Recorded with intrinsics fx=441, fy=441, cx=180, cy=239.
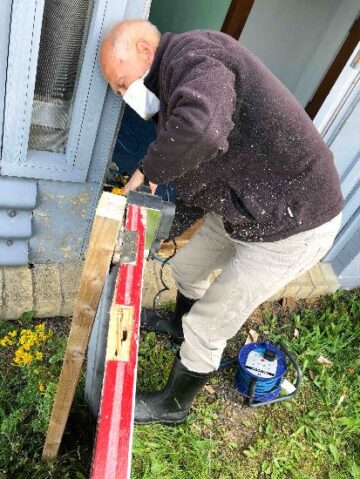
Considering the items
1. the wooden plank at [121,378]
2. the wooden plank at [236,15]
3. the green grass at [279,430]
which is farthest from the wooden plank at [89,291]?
A: the wooden plank at [236,15]

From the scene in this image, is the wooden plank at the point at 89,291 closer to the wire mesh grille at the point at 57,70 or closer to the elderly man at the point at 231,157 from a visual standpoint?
the elderly man at the point at 231,157

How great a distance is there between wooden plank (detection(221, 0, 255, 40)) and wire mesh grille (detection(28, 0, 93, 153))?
9.89 feet

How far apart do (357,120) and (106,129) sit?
2000mm

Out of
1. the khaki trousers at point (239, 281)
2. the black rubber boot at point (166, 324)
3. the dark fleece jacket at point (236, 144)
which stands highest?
the dark fleece jacket at point (236, 144)

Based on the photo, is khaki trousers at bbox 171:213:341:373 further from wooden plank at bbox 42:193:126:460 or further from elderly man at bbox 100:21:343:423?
wooden plank at bbox 42:193:126:460

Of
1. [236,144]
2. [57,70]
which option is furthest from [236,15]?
[236,144]

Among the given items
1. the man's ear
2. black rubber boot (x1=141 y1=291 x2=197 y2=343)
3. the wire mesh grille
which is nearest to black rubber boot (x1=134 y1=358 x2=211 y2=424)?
black rubber boot (x1=141 y1=291 x2=197 y2=343)

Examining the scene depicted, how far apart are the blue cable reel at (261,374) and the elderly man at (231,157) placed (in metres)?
0.58

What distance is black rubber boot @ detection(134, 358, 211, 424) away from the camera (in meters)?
2.61

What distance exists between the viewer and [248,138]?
6.05ft

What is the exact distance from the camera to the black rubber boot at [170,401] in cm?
261

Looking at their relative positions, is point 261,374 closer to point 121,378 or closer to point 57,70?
point 121,378

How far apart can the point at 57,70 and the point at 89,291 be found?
1516mm

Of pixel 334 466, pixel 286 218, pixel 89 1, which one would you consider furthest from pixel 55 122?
pixel 334 466
